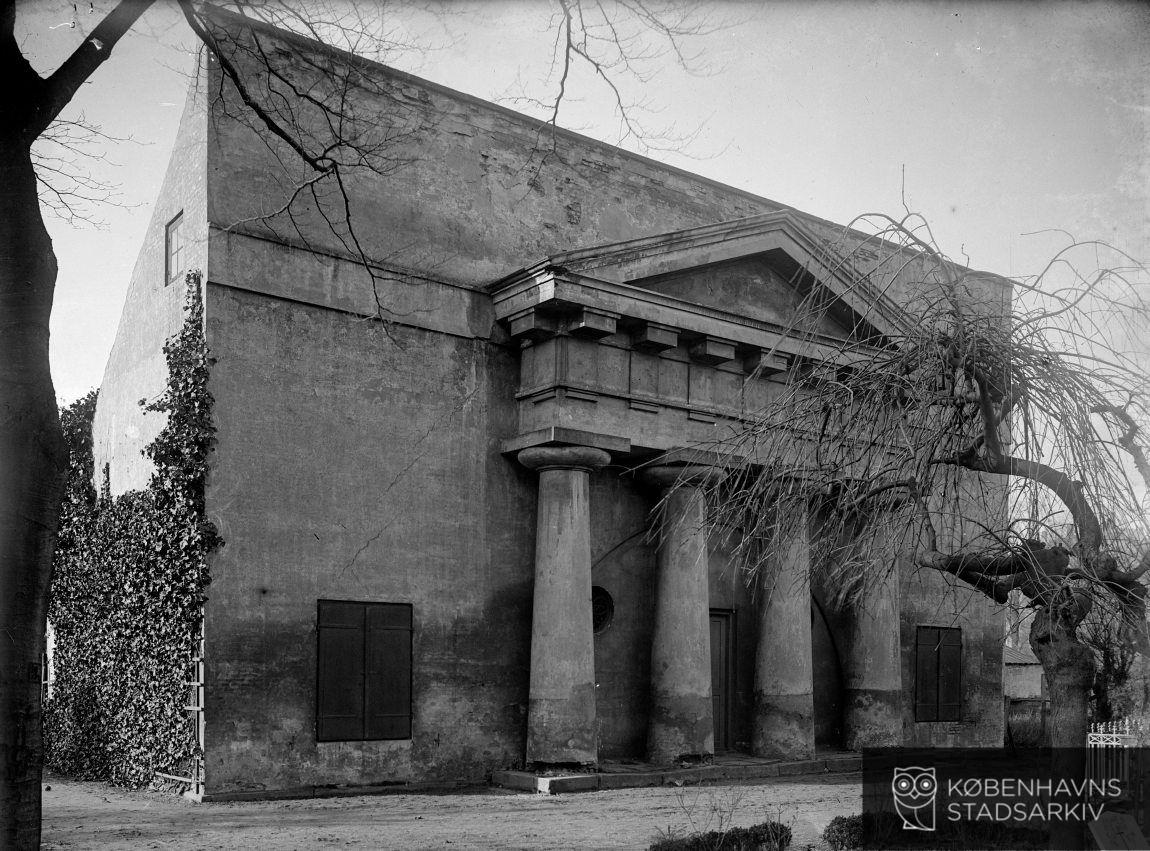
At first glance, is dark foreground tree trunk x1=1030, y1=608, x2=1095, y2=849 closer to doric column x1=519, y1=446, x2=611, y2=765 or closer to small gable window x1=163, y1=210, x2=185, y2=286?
doric column x1=519, y1=446, x2=611, y2=765

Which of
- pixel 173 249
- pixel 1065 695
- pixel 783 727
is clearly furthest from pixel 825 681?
pixel 173 249

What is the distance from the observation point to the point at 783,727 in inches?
683

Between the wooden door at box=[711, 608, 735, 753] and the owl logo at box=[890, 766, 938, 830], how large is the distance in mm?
4291

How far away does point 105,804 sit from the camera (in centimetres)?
1292

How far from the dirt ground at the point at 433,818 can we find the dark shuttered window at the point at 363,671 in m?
1.05

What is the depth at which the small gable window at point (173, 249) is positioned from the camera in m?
14.7

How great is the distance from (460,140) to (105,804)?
9.62 meters

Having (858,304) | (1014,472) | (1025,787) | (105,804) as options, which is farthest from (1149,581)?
(105,804)

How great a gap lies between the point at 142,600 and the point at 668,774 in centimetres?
699

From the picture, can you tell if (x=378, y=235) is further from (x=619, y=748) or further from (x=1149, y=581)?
(x=1149, y=581)

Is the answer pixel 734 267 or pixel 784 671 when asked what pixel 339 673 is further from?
pixel 734 267

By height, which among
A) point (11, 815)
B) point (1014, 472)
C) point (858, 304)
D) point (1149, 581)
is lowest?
point (11, 815)

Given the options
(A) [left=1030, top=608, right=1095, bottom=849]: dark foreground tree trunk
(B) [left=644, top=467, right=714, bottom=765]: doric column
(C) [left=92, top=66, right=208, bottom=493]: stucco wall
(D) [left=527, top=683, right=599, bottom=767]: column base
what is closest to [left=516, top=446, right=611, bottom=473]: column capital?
(B) [left=644, top=467, right=714, bottom=765]: doric column

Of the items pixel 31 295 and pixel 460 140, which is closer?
pixel 31 295
